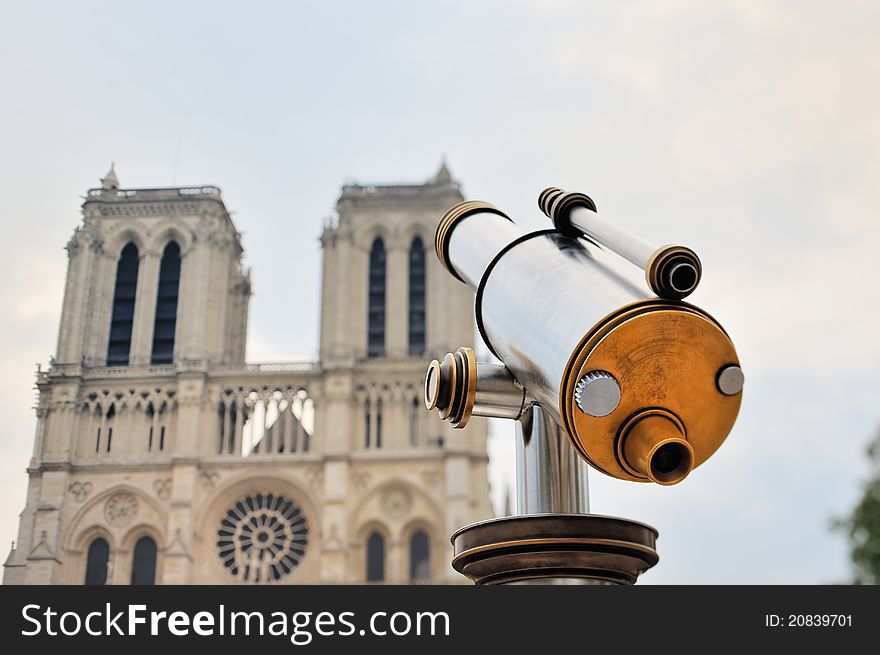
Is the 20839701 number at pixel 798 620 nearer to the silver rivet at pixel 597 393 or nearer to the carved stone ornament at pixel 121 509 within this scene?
the silver rivet at pixel 597 393

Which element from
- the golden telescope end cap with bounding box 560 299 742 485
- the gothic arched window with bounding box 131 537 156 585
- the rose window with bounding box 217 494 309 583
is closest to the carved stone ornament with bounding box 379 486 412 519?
the rose window with bounding box 217 494 309 583

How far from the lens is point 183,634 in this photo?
8.51 feet

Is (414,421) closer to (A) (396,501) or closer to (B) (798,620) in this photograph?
(A) (396,501)

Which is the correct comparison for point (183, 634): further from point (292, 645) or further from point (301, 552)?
point (301, 552)

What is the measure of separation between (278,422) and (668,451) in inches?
1530

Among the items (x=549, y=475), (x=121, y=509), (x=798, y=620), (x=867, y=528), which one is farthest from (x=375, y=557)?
(x=798, y=620)

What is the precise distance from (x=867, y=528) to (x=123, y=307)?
30.3 metres

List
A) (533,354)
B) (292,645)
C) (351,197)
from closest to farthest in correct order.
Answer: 1. (292,645)
2. (533,354)
3. (351,197)

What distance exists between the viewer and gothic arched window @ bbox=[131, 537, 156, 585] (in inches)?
1511

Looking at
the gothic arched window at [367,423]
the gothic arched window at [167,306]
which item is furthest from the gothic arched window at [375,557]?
the gothic arched window at [167,306]

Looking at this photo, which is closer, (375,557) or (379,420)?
(375,557)

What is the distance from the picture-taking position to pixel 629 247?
10.4 feet

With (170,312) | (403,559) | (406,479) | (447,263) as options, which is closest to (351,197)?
(170,312)

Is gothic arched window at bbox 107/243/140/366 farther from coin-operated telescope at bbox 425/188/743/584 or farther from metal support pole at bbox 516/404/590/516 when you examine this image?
metal support pole at bbox 516/404/590/516
